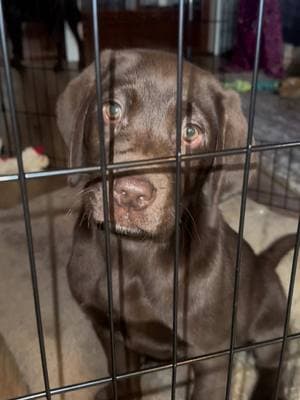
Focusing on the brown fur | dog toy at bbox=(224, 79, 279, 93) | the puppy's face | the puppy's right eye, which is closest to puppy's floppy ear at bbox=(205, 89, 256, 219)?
the puppy's face

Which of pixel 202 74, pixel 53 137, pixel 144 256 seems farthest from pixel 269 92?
pixel 144 256

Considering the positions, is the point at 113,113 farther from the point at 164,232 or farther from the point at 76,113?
the point at 164,232

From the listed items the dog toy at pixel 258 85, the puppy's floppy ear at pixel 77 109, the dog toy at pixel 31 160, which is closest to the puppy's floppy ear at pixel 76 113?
the puppy's floppy ear at pixel 77 109

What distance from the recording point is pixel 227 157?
136 centimetres

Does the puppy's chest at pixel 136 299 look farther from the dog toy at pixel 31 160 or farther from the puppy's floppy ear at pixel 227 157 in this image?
the dog toy at pixel 31 160

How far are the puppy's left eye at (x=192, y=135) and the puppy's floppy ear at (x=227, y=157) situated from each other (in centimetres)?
7

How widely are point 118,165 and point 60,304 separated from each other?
1.17 meters

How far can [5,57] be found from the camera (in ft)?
1.98

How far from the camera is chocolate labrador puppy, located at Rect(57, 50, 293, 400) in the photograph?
1.26 metres

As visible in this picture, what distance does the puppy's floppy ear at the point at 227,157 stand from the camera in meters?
1.34

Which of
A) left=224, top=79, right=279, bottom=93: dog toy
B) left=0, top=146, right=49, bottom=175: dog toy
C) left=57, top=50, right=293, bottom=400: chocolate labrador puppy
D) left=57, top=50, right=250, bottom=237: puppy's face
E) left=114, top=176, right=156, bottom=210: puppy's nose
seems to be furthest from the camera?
left=224, top=79, right=279, bottom=93: dog toy

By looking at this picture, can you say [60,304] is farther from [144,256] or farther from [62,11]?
[62,11]

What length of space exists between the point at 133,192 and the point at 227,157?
0.47 m

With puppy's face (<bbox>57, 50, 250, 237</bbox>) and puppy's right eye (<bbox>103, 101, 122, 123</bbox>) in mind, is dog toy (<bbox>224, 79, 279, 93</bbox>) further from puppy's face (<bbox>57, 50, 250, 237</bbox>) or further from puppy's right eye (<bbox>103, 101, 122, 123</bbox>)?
puppy's right eye (<bbox>103, 101, 122, 123</bbox>)
